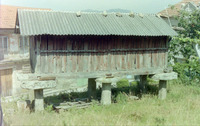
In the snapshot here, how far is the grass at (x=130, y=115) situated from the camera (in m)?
7.23

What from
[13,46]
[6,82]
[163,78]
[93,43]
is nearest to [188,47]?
[163,78]

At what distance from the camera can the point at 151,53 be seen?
Result: 1033cm

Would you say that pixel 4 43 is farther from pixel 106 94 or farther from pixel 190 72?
pixel 190 72

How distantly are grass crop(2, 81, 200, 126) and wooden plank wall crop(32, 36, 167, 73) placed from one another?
5.15 feet

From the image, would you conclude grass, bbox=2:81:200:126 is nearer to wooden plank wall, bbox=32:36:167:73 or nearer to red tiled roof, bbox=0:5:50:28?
wooden plank wall, bbox=32:36:167:73

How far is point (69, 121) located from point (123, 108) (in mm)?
2544

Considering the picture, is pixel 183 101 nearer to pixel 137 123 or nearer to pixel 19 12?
pixel 137 123

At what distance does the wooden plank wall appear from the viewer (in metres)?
8.56

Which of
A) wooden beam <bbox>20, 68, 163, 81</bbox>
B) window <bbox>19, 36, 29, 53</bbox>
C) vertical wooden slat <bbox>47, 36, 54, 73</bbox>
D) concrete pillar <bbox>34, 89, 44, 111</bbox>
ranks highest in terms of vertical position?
window <bbox>19, 36, 29, 53</bbox>

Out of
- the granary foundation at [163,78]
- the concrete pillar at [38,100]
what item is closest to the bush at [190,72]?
the granary foundation at [163,78]

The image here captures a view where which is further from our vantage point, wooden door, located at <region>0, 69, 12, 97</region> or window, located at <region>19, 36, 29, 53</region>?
window, located at <region>19, 36, 29, 53</region>

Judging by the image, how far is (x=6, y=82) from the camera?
61.1 feet

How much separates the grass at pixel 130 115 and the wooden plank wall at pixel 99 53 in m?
1.57

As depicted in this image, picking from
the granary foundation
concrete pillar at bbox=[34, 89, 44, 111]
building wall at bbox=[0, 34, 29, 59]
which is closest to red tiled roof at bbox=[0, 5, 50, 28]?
building wall at bbox=[0, 34, 29, 59]
